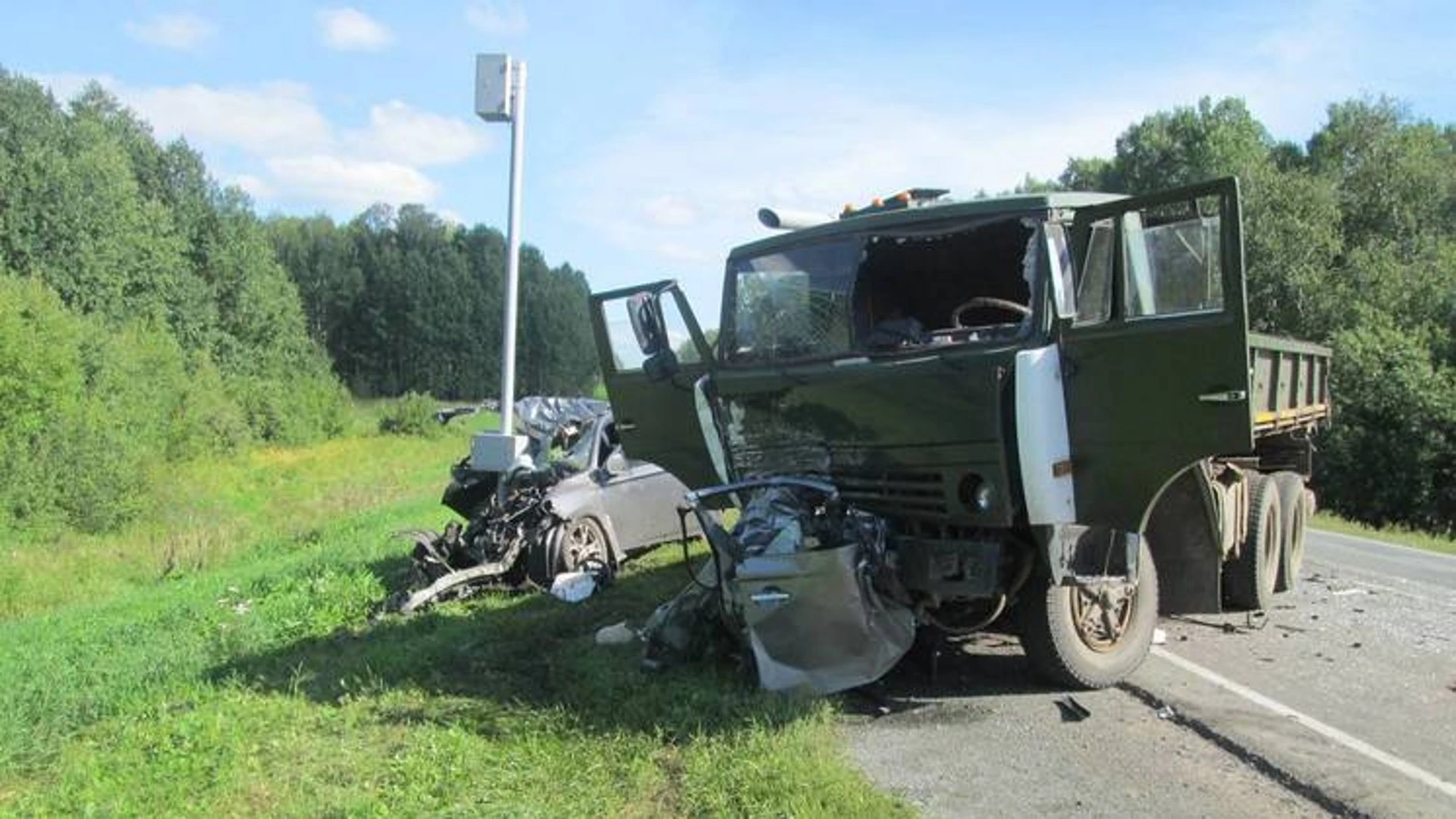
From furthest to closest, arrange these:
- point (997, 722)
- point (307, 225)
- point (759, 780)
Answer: point (307, 225)
point (997, 722)
point (759, 780)

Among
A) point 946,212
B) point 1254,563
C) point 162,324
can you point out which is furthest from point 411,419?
point 946,212

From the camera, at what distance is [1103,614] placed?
599 cm

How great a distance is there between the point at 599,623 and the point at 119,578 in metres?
13.9

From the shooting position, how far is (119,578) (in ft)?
59.4

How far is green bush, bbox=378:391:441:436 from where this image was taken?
153ft

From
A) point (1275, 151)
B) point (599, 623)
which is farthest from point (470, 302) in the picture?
point (599, 623)

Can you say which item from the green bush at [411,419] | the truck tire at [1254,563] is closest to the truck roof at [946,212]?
the truck tire at [1254,563]

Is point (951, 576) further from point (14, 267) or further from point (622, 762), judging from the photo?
point (14, 267)

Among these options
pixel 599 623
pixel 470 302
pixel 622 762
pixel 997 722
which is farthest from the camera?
pixel 470 302

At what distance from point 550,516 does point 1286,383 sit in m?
5.95

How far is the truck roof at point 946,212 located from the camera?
554cm

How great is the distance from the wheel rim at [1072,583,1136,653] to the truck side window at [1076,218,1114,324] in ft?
5.30

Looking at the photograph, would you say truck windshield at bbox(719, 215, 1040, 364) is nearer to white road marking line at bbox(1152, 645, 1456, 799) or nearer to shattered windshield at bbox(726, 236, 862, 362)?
shattered windshield at bbox(726, 236, 862, 362)

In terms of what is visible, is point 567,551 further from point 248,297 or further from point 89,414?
point 248,297
